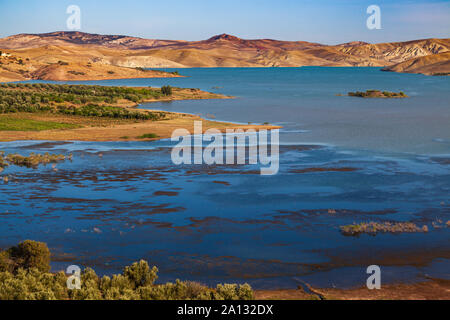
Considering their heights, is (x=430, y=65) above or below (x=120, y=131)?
above

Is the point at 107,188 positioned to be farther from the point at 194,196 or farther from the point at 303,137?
the point at 303,137

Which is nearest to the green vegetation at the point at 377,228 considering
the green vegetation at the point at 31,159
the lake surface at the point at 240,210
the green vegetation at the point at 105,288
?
the lake surface at the point at 240,210

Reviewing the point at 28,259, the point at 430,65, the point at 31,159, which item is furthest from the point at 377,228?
the point at 430,65

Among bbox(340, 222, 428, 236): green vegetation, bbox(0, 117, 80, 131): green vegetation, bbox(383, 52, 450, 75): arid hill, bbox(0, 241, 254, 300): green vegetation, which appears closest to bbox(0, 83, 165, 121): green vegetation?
bbox(0, 117, 80, 131): green vegetation

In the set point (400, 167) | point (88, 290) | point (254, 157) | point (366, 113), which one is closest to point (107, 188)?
point (254, 157)

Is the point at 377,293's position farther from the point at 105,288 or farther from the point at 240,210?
the point at 240,210

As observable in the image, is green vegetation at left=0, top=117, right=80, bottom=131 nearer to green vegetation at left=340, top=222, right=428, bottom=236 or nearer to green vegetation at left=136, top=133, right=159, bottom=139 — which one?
green vegetation at left=136, top=133, right=159, bottom=139
